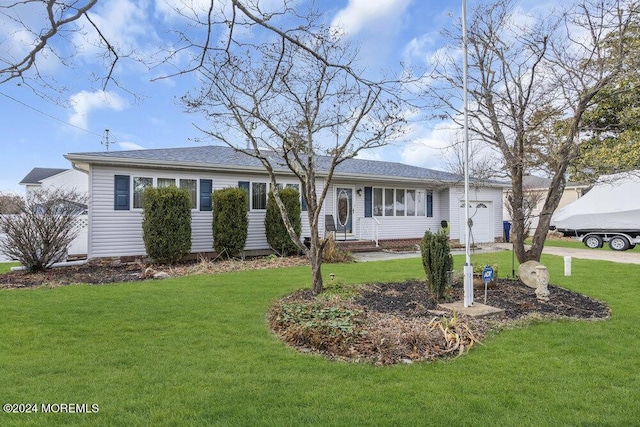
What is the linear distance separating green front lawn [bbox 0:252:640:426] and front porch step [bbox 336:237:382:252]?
26.7 ft

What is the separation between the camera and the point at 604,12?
6473 mm

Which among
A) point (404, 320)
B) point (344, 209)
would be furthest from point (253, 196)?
point (404, 320)

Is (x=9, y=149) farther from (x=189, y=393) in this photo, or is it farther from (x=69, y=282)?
(x=189, y=393)

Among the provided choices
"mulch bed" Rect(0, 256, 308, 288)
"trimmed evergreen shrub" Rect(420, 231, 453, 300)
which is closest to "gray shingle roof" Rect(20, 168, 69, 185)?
"mulch bed" Rect(0, 256, 308, 288)

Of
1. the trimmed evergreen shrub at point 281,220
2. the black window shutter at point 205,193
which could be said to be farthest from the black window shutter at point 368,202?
the black window shutter at point 205,193

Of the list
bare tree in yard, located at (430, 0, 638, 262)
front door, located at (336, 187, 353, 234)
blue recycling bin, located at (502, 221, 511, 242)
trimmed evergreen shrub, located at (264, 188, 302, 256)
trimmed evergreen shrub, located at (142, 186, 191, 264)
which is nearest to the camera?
bare tree in yard, located at (430, 0, 638, 262)

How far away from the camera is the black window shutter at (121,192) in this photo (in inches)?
428

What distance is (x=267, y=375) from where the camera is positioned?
3350mm

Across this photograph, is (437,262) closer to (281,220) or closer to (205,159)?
(281,220)

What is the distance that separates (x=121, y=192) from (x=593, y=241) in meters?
17.2

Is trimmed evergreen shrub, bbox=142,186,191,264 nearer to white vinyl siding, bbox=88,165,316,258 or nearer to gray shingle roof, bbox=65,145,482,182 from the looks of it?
white vinyl siding, bbox=88,165,316,258

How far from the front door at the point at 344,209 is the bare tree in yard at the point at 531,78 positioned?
7364mm

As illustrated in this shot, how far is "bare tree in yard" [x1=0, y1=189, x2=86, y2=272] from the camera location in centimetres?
870

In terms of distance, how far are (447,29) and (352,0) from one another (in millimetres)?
3026
